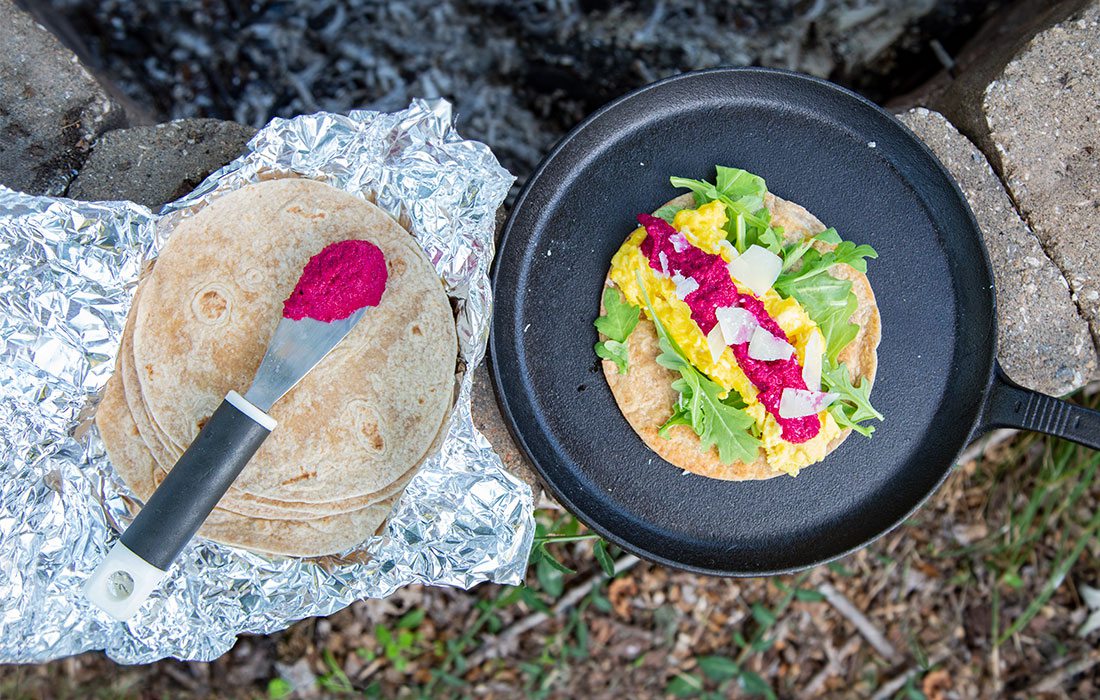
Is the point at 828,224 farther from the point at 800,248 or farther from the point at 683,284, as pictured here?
the point at 683,284

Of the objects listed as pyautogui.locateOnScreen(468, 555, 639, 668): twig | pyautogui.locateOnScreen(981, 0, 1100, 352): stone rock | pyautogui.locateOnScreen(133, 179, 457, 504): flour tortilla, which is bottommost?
pyautogui.locateOnScreen(468, 555, 639, 668): twig

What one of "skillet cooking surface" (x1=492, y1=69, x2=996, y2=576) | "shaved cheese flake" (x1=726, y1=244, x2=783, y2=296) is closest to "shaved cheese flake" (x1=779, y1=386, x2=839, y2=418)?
"shaved cheese flake" (x1=726, y1=244, x2=783, y2=296)

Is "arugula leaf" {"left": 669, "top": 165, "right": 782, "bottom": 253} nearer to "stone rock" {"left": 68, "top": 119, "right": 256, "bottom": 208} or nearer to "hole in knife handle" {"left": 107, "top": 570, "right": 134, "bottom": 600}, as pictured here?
"stone rock" {"left": 68, "top": 119, "right": 256, "bottom": 208}

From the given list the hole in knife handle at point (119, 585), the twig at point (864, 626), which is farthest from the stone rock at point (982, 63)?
the hole in knife handle at point (119, 585)

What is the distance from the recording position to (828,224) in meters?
2.80

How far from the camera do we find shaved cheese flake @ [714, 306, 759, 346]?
241 centimetres

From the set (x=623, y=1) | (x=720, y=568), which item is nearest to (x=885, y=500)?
(x=720, y=568)

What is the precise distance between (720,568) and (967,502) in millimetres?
1452

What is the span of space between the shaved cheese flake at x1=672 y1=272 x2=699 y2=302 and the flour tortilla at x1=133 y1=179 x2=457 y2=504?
682 mm

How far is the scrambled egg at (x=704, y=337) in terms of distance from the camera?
244 centimetres

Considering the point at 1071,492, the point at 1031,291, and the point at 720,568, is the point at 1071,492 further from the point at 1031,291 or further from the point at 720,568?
the point at 720,568

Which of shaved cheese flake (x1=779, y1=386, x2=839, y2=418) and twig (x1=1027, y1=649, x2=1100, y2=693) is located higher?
shaved cheese flake (x1=779, y1=386, x2=839, y2=418)

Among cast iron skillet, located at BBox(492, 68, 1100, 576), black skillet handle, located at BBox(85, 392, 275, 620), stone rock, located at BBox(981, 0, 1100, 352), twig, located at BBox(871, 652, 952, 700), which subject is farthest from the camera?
twig, located at BBox(871, 652, 952, 700)

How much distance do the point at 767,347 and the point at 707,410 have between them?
263mm
